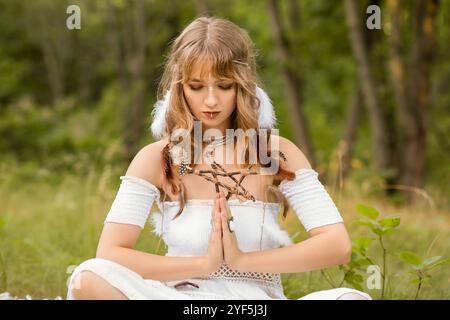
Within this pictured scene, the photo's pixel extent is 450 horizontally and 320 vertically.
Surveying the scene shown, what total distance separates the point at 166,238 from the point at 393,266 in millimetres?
3277

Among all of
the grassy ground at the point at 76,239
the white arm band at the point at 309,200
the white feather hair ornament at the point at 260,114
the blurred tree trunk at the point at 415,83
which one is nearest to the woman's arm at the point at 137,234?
the white feather hair ornament at the point at 260,114

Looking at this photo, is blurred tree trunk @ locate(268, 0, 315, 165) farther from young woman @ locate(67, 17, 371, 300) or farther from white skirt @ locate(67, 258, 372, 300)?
white skirt @ locate(67, 258, 372, 300)

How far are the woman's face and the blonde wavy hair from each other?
2 centimetres

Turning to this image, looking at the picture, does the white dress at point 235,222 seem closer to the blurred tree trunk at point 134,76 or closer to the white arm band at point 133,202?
the white arm band at point 133,202

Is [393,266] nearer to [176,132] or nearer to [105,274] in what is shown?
[176,132]

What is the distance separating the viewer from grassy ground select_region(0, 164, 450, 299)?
4.15m

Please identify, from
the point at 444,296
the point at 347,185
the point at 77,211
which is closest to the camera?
the point at 444,296

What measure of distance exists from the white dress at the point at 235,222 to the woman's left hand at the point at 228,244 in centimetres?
16

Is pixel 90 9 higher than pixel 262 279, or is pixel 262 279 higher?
pixel 90 9

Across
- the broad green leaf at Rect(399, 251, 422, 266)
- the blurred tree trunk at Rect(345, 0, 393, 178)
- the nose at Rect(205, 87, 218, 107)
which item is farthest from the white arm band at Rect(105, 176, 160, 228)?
the blurred tree trunk at Rect(345, 0, 393, 178)

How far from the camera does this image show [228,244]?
2.55 metres
